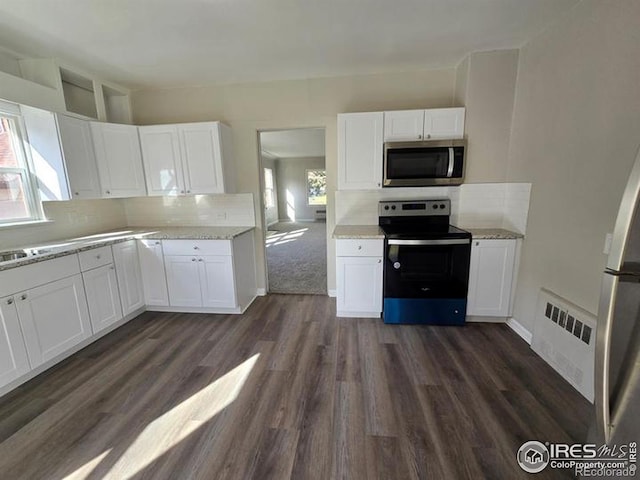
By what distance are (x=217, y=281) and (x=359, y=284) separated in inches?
60.4

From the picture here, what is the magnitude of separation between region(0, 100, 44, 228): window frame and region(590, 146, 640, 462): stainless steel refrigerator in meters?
3.90

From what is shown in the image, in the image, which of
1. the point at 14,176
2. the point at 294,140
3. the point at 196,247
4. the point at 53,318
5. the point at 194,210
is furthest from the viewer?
the point at 294,140

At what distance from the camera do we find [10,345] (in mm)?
1879

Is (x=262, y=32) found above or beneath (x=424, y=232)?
above

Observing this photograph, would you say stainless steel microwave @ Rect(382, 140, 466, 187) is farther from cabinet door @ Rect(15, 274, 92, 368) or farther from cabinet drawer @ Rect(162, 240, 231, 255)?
cabinet door @ Rect(15, 274, 92, 368)

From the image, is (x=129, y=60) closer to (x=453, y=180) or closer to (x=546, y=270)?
(x=453, y=180)

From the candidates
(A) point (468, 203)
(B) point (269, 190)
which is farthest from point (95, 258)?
(B) point (269, 190)

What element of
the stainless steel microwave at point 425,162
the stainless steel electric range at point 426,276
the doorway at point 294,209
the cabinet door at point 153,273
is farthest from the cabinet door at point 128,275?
the stainless steel microwave at point 425,162

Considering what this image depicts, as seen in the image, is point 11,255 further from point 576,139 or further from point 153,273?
point 576,139

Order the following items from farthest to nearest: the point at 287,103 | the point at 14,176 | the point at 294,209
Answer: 1. the point at 294,209
2. the point at 287,103
3. the point at 14,176

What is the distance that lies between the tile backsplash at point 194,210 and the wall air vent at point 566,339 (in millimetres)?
3061

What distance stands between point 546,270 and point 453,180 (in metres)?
1.11

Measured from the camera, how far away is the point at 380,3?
1840 millimetres

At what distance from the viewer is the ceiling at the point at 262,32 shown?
1860 millimetres
